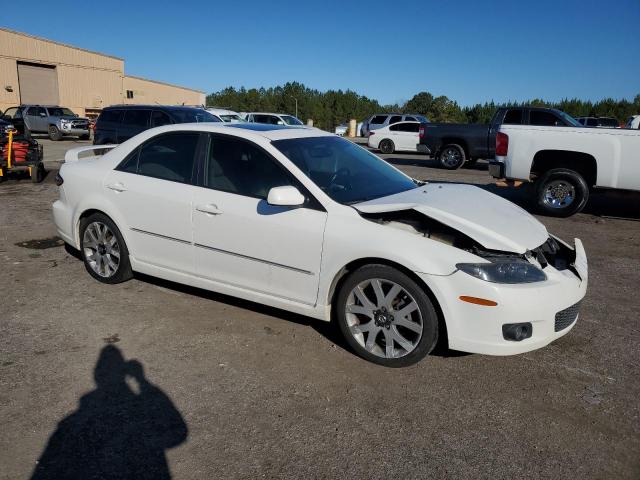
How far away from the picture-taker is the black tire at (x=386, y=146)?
2217 centimetres

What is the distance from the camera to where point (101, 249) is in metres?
4.93

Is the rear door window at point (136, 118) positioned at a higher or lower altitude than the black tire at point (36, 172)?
higher

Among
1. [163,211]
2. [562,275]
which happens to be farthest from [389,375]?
[163,211]

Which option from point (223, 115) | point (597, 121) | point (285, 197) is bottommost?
point (285, 197)

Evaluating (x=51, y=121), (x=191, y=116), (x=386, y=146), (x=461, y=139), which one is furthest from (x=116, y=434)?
(x=51, y=121)

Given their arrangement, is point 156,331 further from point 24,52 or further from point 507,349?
point 24,52

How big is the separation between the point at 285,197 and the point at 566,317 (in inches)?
80.8

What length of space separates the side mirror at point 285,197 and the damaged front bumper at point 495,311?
38.8 inches

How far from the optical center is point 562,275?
3500 millimetres

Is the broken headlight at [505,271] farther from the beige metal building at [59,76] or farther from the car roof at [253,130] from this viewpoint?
the beige metal building at [59,76]

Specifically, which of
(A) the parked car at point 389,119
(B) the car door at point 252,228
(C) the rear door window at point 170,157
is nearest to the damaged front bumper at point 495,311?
(B) the car door at point 252,228

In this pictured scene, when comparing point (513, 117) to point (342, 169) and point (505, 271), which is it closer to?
point (342, 169)

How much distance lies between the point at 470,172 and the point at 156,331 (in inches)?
534

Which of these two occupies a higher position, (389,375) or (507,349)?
(507,349)
